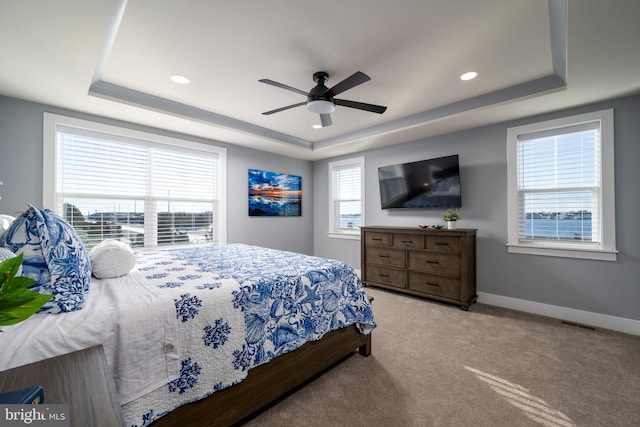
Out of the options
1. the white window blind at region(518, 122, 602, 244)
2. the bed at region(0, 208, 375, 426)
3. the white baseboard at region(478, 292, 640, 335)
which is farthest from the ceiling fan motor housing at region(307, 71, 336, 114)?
the white baseboard at region(478, 292, 640, 335)

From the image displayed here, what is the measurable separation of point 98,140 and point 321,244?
3941 millimetres

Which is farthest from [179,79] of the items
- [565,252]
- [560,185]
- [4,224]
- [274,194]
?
[565,252]

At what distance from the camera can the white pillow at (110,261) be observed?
1.69 m

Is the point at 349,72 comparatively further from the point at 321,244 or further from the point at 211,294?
the point at 321,244

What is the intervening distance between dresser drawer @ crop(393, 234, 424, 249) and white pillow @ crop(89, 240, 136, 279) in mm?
3195

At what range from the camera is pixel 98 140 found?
10.5 ft

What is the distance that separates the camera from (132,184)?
3.47 m

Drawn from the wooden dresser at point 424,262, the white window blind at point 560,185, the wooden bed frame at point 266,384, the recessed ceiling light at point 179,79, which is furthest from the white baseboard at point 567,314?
the recessed ceiling light at point 179,79

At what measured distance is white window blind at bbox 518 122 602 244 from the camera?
292 centimetres

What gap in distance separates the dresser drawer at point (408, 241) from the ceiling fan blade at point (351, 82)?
2.32m

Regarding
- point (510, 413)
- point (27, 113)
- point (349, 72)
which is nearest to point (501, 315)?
point (510, 413)

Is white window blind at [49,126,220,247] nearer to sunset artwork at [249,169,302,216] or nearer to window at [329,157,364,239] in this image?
sunset artwork at [249,169,302,216]

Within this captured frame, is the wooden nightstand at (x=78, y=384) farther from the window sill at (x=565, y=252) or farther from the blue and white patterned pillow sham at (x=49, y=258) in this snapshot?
the window sill at (x=565, y=252)

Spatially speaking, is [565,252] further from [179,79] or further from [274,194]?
[179,79]
